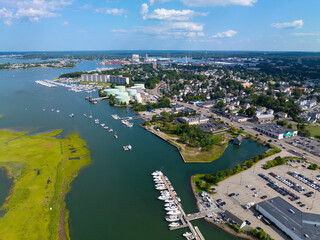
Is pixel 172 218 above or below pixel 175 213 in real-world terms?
below

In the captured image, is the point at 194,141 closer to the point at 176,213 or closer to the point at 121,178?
the point at 121,178

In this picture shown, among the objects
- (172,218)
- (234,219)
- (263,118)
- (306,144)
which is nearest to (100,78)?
(263,118)

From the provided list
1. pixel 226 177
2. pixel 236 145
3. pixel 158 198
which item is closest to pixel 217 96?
pixel 236 145

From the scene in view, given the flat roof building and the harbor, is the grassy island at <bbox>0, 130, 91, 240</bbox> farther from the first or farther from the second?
the flat roof building

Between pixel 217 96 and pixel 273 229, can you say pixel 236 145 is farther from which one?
pixel 217 96

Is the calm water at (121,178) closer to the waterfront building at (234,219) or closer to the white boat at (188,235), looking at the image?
the white boat at (188,235)

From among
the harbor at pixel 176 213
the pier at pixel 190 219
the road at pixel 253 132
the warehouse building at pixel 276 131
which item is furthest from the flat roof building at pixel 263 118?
the pier at pixel 190 219

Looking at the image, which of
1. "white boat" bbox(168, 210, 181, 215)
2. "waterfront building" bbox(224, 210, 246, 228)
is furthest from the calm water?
"waterfront building" bbox(224, 210, 246, 228)
